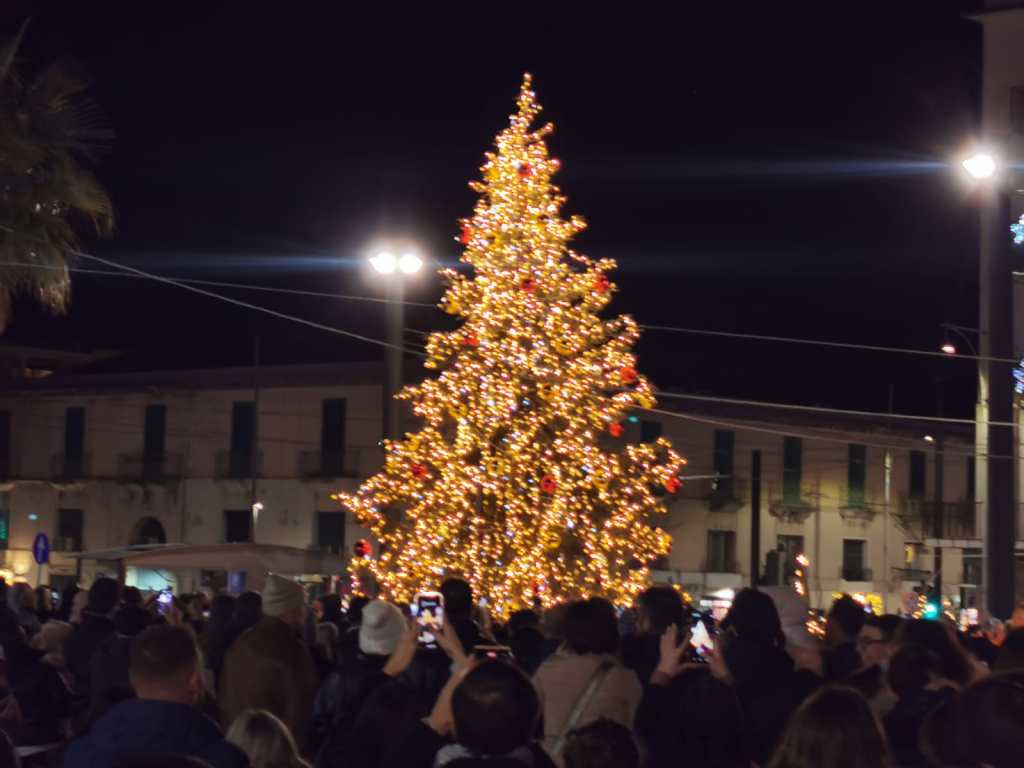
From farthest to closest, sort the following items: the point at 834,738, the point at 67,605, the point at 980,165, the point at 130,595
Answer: the point at 980,165 → the point at 67,605 → the point at 130,595 → the point at 834,738

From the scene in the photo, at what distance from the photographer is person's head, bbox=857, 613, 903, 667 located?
28.9ft

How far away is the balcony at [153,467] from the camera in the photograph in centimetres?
5372

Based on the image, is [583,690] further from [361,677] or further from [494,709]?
[494,709]

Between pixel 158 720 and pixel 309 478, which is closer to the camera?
pixel 158 720

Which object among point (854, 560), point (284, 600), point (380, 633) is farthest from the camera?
point (854, 560)

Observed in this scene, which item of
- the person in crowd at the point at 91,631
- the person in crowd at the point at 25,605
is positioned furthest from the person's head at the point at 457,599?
the person in crowd at the point at 25,605

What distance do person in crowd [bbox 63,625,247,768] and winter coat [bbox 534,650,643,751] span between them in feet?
7.12

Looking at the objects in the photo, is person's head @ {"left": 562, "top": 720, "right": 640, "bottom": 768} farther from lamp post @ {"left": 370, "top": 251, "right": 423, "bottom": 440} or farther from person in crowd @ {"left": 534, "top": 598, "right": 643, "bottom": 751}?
lamp post @ {"left": 370, "top": 251, "right": 423, "bottom": 440}

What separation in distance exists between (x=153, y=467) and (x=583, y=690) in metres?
47.6

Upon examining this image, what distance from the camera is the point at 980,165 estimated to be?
65.6ft

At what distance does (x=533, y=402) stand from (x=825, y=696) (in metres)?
18.0

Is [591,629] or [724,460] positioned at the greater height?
[724,460]

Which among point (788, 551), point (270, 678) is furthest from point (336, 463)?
point (270, 678)

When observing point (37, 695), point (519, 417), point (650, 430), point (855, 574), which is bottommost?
point (37, 695)
